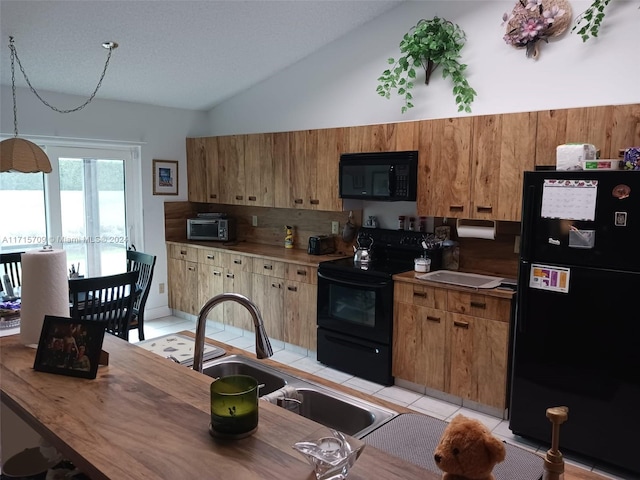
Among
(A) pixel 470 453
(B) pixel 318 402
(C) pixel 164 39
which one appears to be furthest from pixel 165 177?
(A) pixel 470 453

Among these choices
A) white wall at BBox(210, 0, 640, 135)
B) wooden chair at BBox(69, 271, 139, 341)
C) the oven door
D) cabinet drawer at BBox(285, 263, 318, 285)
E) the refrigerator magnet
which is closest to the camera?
the refrigerator magnet

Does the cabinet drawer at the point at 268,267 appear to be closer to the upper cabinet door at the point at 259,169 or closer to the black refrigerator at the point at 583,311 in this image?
the upper cabinet door at the point at 259,169

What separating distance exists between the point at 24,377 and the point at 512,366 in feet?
8.61

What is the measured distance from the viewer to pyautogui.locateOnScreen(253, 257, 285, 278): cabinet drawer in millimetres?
4387

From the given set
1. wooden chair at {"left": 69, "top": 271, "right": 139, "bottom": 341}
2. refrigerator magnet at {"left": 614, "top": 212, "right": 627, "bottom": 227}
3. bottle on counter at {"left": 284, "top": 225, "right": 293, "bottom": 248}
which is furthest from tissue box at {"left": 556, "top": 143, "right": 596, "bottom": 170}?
bottle on counter at {"left": 284, "top": 225, "right": 293, "bottom": 248}

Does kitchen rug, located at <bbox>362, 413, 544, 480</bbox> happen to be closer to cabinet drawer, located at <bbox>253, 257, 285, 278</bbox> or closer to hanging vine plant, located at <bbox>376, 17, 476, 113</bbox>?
hanging vine plant, located at <bbox>376, 17, 476, 113</bbox>

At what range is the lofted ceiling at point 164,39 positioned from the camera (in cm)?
326

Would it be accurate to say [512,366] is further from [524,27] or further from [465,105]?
[524,27]

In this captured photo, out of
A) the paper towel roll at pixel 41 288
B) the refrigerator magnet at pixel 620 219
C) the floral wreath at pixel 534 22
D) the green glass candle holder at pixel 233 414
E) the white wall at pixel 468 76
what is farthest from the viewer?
the floral wreath at pixel 534 22

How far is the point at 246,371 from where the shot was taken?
189 centimetres

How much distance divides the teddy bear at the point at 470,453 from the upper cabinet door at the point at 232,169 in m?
4.41

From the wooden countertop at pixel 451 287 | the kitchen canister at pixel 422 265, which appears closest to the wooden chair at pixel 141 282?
the wooden countertop at pixel 451 287

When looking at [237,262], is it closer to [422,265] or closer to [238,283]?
[238,283]

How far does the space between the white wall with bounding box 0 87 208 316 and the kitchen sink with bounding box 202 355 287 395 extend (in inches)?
132
